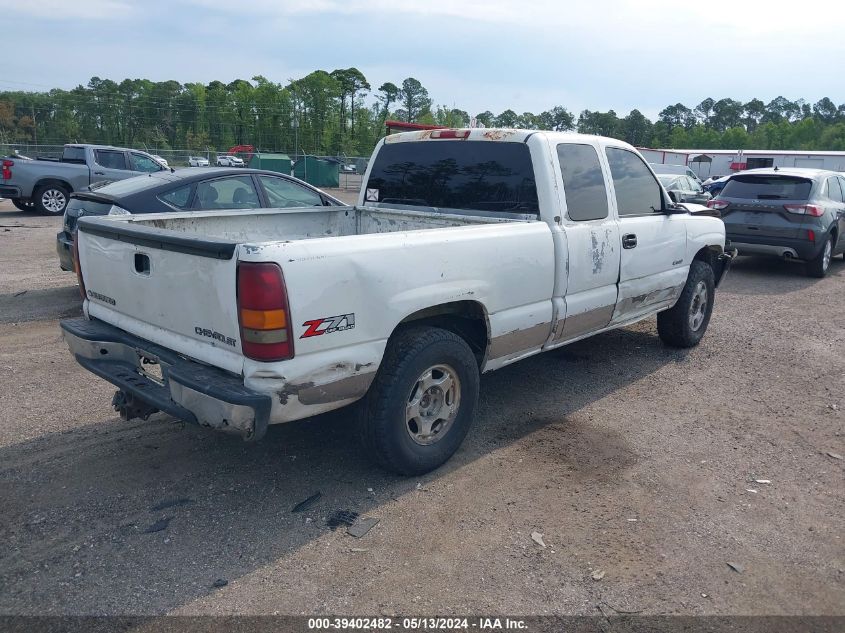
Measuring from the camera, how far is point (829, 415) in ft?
17.2

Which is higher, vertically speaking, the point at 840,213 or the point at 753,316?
the point at 840,213

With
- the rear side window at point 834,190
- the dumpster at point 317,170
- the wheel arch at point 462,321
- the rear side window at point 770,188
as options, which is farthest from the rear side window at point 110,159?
the dumpster at point 317,170

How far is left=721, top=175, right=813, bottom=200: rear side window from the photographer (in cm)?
1112

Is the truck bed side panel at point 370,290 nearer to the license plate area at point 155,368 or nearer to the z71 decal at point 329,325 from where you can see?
the z71 decal at point 329,325

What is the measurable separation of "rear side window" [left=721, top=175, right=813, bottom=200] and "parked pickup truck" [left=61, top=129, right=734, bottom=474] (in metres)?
6.28

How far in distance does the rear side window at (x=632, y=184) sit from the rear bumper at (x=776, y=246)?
247 inches

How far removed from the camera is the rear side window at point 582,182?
16.0 ft

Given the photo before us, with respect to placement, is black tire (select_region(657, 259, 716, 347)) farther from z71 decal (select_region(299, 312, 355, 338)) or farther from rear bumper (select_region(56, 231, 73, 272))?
rear bumper (select_region(56, 231, 73, 272))

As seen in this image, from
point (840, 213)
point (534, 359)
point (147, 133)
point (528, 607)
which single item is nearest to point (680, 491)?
point (528, 607)

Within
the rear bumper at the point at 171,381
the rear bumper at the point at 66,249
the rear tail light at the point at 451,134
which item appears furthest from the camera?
the rear bumper at the point at 66,249

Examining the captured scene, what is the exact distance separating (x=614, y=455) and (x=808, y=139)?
106575mm

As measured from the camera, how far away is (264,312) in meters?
3.08

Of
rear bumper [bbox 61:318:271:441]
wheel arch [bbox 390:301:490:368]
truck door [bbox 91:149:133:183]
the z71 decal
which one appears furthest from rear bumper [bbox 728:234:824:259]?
truck door [bbox 91:149:133:183]

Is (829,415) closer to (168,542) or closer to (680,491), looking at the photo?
(680,491)
